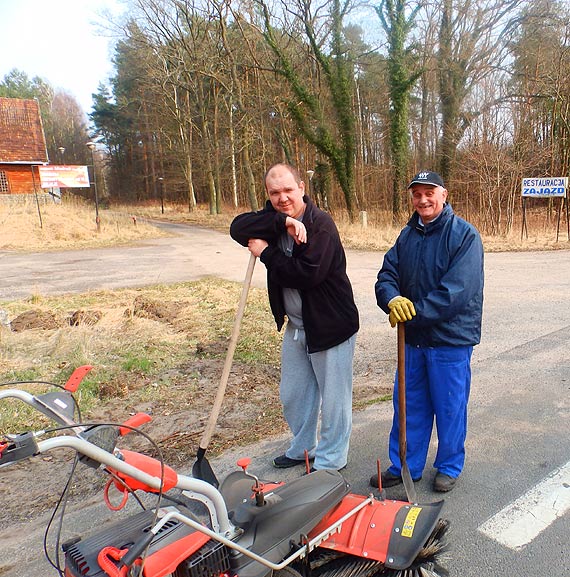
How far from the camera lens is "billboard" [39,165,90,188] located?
25.2 meters

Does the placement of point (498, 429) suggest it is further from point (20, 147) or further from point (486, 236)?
point (20, 147)

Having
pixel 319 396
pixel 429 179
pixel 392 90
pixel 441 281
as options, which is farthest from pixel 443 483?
pixel 392 90

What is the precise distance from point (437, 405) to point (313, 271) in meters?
1.14

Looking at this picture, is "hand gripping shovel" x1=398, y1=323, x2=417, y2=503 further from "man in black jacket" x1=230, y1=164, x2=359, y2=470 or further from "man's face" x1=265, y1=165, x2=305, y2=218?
"man's face" x1=265, y1=165, x2=305, y2=218

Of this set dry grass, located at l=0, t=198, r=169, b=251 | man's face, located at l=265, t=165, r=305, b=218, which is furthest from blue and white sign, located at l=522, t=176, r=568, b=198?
man's face, located at l=265, t=165, r=305, b=218

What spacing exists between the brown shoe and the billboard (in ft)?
83.8

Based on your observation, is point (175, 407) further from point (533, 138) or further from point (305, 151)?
point (305, 151)

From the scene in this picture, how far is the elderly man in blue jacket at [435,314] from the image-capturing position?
2.79 meters

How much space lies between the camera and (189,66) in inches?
989

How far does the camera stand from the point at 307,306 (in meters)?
2.97

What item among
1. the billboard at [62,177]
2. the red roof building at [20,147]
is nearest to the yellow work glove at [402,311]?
the billboard at [62,177]

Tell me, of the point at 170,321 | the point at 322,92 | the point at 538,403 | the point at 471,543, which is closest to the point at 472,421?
the point at 538,403

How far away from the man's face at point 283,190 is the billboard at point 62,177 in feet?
81.8

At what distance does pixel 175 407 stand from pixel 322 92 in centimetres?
2173
